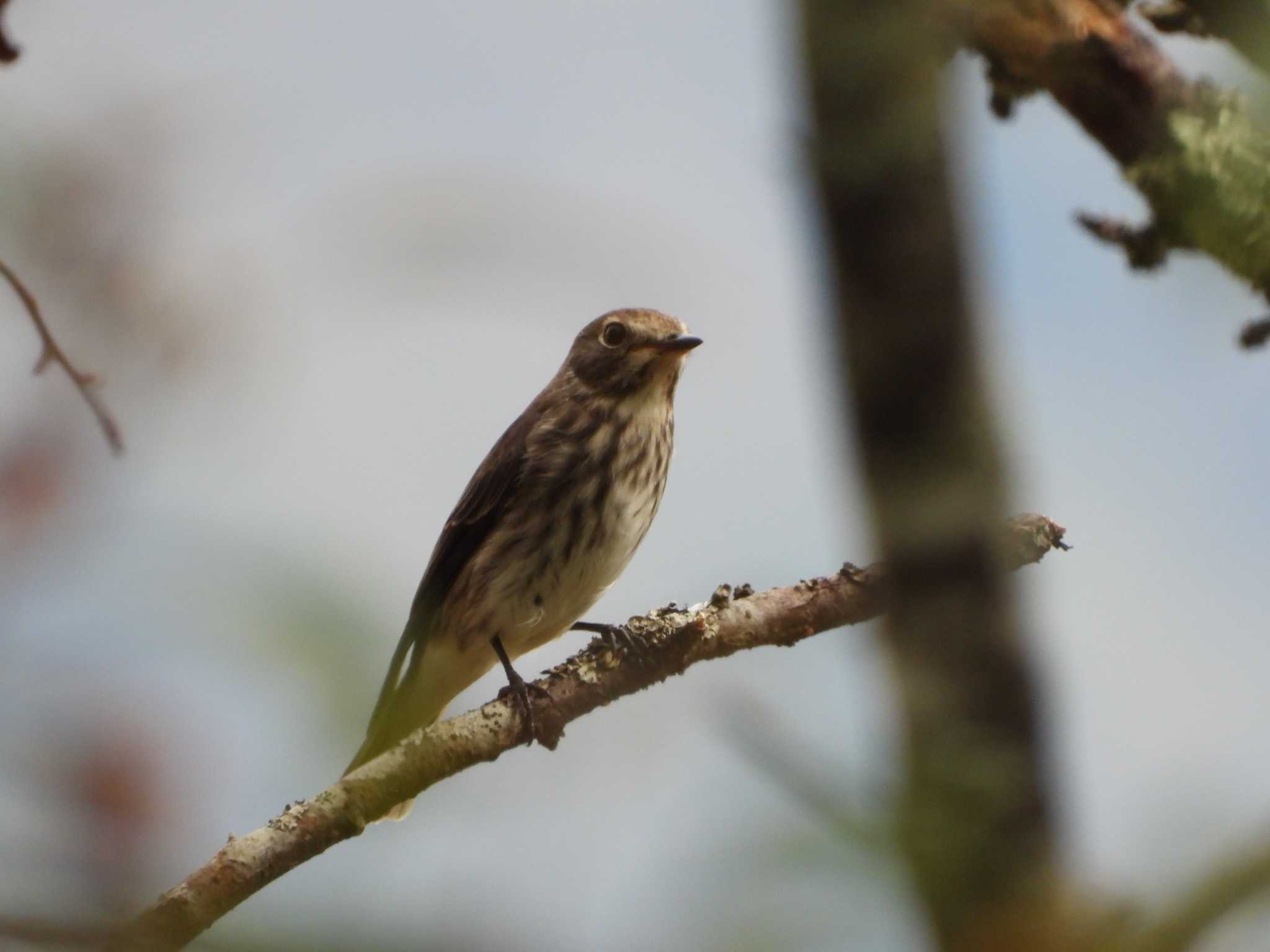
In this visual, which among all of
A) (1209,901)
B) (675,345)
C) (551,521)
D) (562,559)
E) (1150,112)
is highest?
(675,345)

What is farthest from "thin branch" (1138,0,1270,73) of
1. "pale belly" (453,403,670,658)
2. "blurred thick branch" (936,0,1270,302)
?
"pale belly" (453,403,670,658)

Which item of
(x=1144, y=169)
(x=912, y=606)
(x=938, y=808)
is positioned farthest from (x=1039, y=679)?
(x=1144, y=169)

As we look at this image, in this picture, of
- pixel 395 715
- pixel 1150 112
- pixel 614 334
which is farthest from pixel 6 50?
pixel 614 334

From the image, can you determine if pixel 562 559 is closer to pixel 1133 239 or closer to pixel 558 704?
pixel 558 704

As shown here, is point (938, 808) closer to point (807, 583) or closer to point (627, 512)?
point (807, 583)

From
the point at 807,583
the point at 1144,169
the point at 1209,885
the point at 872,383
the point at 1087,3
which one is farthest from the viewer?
the point at 807,583

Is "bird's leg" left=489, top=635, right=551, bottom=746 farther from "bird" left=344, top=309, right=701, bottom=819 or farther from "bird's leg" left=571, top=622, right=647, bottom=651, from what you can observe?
"bird" left=344, top=309, right=701, bottom=819
